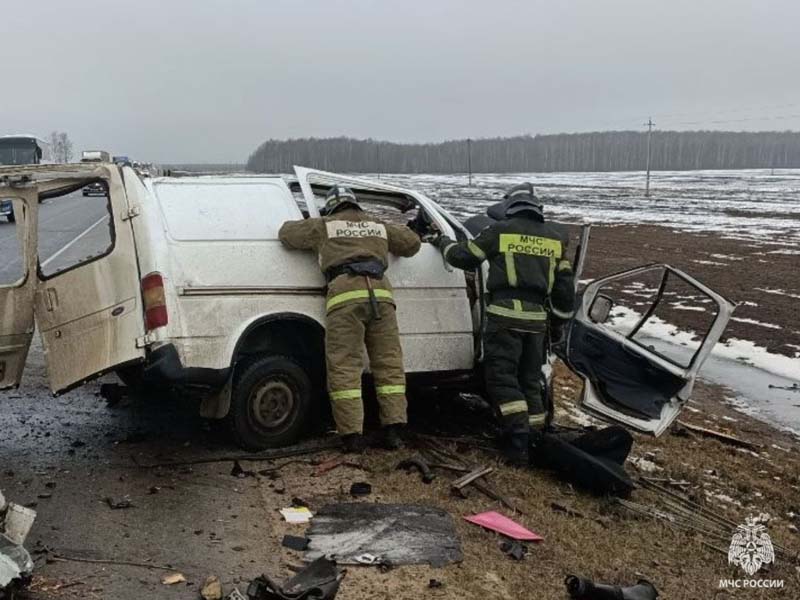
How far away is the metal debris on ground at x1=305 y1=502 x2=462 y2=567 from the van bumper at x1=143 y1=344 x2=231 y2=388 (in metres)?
1.17

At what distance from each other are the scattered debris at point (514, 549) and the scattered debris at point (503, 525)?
67 mm

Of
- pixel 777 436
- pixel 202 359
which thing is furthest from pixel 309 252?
pixel 777 436

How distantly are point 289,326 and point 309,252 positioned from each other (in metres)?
0.52

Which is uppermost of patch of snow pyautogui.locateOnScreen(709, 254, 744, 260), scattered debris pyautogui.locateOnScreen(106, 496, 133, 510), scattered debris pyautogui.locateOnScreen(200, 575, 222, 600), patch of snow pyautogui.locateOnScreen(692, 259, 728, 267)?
scattered debris pyautogui.locateOnScreen(200, 575, 222, 600)

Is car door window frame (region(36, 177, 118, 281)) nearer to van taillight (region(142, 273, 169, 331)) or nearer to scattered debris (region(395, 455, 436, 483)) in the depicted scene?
van taillight (region(142, 273, 169, 331))

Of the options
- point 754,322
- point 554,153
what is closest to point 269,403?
point 754,322

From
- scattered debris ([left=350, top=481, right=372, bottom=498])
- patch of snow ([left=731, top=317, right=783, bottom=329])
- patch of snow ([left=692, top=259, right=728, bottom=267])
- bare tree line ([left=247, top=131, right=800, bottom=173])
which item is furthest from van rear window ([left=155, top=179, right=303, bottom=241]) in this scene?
bare tree line ([left=247, top=131, right=800, bottom=173])

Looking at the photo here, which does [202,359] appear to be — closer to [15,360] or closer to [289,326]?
[289,326]

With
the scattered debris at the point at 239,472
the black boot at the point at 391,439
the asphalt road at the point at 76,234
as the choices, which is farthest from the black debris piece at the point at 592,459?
the asphalt road at the point at 76,234

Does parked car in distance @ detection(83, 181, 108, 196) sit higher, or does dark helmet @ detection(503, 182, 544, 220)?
parked car in distance @ detection(83, 181, 108, 196)

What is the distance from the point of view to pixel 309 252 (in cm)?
566

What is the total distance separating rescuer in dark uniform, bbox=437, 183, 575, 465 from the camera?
19.1 feet

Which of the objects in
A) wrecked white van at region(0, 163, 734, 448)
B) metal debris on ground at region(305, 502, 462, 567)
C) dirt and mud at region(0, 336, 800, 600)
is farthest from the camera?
wrecked white van at region(0, 163, 734, 448)

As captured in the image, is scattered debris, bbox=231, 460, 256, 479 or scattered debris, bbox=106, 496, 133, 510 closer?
scattered debris, bbox=106, 496, 133, 510
